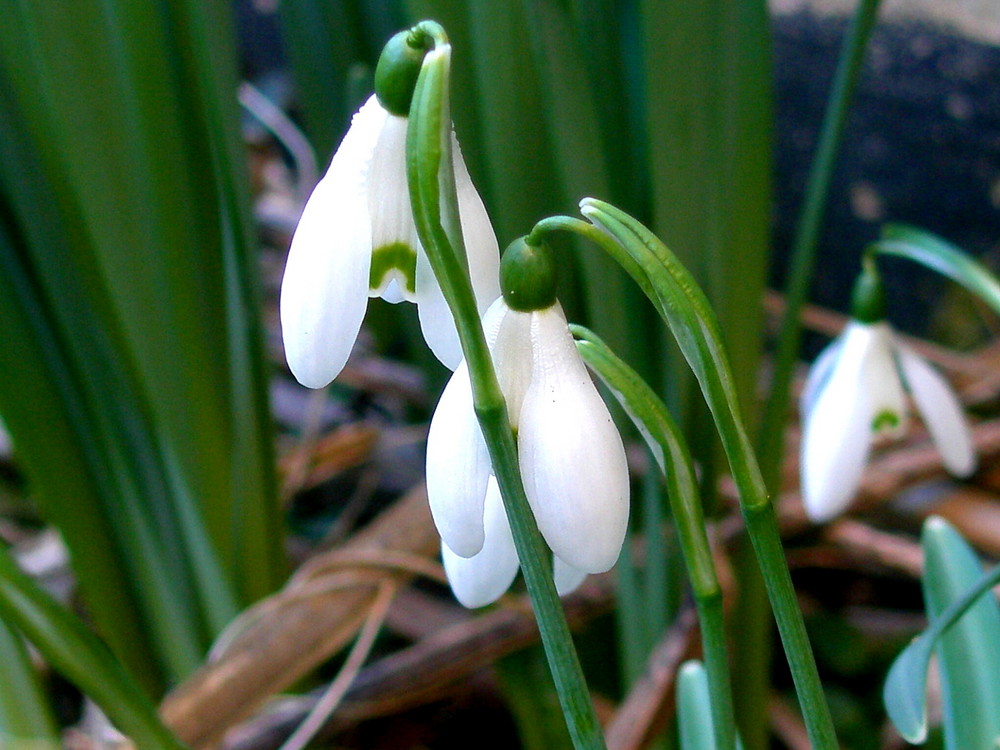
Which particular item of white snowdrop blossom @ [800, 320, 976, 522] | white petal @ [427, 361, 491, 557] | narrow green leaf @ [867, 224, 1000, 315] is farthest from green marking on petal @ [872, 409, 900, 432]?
white petal @ [427, 361, 491, 557]

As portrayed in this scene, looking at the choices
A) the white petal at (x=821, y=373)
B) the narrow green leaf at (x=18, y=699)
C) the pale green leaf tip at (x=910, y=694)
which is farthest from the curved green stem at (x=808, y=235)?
the narrow green leaf at (x=18, y=699)

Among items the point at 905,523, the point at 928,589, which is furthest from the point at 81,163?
the point at 905,523

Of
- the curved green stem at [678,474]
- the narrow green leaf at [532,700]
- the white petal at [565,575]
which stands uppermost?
the curved green stem at [678,474]

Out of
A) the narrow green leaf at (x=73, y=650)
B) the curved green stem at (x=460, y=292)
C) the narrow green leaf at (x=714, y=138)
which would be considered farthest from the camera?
the narrow green leaf at (x=714, y=138)

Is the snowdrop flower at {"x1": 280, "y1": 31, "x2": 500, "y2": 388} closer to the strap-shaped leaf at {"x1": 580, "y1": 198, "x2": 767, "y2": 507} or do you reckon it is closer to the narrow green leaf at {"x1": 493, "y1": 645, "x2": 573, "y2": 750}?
the strap-shaped leaf at {"x1": 580, "y1": 198, "x2": 767, "y2": 507}

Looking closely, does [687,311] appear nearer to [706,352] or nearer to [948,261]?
[706,352]

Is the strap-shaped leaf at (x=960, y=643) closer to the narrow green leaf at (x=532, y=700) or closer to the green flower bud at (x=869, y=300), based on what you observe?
the green flower bud at (x=869, y=300)

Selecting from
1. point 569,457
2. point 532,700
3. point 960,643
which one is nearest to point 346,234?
point 569,457

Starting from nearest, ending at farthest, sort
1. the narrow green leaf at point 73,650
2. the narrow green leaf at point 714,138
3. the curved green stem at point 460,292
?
the curved green stem at point 460,292 < the narrow green leaf at point 73,650 < the narrow green leaf at point 714,138

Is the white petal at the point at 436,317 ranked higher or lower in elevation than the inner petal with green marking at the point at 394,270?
lower
